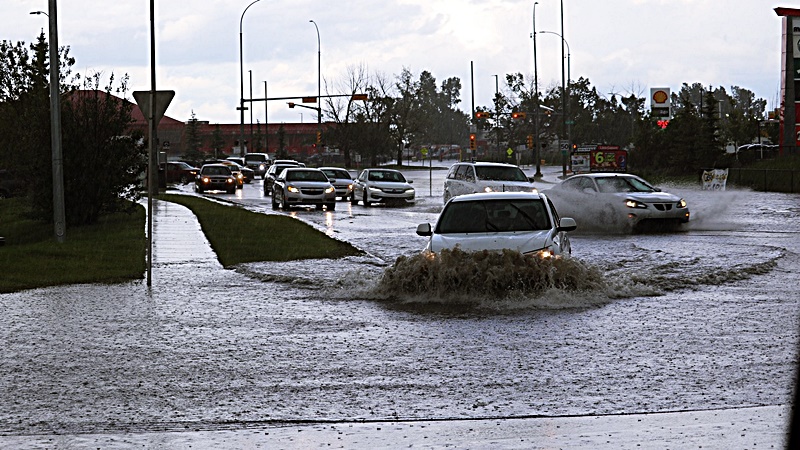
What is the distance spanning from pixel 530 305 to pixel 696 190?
130ft

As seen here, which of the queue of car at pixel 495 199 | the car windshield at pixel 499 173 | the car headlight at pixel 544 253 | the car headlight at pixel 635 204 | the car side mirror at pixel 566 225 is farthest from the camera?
the car windshield at pixel 499 173

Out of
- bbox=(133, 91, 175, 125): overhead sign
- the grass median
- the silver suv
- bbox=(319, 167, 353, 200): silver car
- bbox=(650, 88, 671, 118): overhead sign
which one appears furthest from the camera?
bbox=(650, 88, 671, 118): overhead sign

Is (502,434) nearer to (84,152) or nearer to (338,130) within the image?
(84,152)

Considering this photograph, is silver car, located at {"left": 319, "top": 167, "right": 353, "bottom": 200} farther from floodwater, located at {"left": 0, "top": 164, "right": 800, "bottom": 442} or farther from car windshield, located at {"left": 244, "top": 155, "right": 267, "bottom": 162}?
car windshield, located at {"left": 244, "top": 155, "right": 267, "bottom": 162}

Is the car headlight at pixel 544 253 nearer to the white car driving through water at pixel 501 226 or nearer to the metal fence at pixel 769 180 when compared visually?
the white car driving through water at pixel 501 226

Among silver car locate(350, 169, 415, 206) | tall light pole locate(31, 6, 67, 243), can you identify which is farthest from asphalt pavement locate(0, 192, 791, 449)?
silver car locate(350, 169, 415, 206)

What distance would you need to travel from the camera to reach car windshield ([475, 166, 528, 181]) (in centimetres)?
3741

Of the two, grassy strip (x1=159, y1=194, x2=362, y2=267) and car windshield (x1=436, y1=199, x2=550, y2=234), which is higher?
car windshield (x1=436, y1=199, x2=550, y2=234)

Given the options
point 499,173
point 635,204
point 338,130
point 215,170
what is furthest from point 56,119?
point 338,130

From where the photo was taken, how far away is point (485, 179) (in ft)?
122

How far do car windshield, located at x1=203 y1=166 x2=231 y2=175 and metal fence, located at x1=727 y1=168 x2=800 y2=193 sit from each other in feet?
81.4

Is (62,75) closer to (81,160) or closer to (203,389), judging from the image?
(81,160)

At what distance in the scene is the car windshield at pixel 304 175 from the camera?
142 ft

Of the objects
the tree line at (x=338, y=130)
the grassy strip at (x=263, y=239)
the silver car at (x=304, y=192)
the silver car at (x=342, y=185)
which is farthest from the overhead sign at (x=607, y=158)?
the grassy strip at (x=263, y=239)
